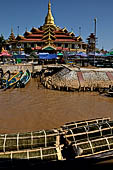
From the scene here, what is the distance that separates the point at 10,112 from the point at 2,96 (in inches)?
166

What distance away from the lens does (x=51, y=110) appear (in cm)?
1143

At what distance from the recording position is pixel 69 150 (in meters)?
5.62

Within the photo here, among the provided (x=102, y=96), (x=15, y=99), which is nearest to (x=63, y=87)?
(x=102, y=96)

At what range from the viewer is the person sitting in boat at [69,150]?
5254mm

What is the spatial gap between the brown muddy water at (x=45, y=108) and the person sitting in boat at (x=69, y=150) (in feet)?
10.3

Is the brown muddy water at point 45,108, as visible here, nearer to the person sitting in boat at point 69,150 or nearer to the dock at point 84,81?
the dock at point 84,81

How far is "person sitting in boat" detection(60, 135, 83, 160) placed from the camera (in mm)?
5254

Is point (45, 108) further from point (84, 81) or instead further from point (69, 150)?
point (69, 150)

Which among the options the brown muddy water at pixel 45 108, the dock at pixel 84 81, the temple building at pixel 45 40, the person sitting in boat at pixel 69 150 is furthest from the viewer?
the temple building at pixel 45 40

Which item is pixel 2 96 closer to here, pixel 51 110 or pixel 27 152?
pixel 51 110

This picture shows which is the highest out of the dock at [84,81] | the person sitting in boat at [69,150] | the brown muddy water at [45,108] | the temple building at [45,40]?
the temple building at [45,40]

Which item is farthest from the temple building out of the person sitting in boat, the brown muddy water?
the person sitting in boat

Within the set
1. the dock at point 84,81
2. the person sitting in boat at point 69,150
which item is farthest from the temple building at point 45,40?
the person sitting in boat at point 69,150

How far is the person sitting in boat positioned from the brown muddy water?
10.3 ft
